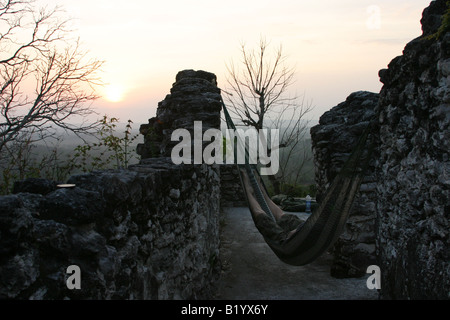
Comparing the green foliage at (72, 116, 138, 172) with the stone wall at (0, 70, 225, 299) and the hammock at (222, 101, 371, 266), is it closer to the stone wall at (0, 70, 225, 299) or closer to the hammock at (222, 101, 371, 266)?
the stone wall at (0, 70, 225, 299)

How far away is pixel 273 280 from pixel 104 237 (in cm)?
299

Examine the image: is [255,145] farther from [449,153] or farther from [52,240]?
[52,240]

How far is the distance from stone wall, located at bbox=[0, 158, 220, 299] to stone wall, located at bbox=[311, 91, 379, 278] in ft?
7.05

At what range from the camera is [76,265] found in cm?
130

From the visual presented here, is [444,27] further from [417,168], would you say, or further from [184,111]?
[184,111]

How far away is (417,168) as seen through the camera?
2129mm

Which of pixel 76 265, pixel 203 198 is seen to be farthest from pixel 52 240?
pixel 203 198

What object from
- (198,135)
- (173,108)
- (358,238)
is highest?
(173,108)

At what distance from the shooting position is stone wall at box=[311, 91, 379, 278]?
4.21 metres

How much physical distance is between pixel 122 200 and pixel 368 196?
3356mm

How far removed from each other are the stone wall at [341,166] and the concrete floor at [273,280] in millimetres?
215

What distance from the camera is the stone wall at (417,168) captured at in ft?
6.07

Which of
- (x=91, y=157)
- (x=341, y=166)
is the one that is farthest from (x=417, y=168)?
(x=91, y=157)

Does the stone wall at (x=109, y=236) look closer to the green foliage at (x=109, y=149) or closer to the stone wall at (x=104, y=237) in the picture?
the stone wall at (x=104, y=237)
